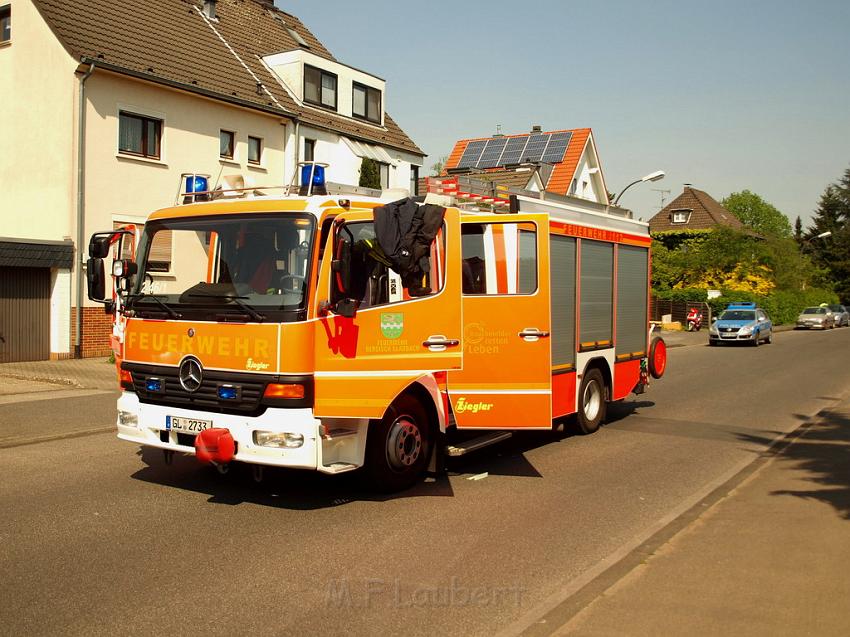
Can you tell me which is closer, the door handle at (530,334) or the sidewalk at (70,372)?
the door handle at (530,334)

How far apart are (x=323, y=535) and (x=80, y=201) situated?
52.2 feet

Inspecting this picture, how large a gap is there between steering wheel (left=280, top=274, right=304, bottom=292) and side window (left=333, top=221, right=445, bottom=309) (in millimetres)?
278

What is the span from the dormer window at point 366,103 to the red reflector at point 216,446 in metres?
24.5

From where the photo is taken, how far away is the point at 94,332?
785 inches

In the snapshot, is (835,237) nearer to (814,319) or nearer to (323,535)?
(814,319)

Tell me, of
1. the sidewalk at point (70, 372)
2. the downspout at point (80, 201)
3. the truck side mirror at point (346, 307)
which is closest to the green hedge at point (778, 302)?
the downspout at point (80, 201)

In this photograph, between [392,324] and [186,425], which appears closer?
[186,425]

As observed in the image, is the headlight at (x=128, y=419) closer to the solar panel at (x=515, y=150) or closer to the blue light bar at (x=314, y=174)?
the blue light bar at (x=314, y=174)

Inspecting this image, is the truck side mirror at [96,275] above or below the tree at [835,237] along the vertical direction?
below

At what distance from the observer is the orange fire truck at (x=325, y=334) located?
6.41 m

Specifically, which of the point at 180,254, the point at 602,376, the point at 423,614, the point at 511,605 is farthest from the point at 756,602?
the point at 602,376

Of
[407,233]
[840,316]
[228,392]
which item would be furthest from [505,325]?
[840,316]

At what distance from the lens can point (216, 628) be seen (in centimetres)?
437

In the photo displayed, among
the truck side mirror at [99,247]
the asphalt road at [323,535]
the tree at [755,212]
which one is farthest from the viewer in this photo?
the tree at [755,212]
